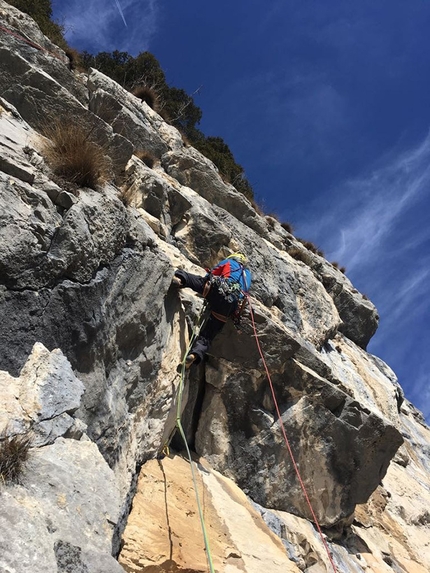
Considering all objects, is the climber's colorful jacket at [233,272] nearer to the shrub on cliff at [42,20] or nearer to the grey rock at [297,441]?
the grey rock at [297,441]

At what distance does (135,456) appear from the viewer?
482 centimetres

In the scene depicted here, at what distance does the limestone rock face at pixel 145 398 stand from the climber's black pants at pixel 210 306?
191 millimetres

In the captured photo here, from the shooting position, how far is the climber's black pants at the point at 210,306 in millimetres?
6352

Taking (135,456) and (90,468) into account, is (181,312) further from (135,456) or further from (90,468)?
(90,468)

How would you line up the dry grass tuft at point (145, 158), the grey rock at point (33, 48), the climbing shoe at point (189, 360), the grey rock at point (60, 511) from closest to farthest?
1. the grey rock at point (60, 511)
2. the climbing shoe at point (189, 360)
3. the grey rock at point (33, 48)
4. the dry grass tuft at point (145, 158)

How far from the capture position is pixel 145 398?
17.2 ft

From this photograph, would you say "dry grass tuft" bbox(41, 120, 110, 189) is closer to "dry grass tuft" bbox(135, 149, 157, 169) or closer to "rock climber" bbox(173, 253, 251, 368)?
"rock climber" bbox(173, 253, 251, 368)

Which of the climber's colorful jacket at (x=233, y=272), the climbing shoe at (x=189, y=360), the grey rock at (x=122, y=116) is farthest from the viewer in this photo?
the grey rock at (x=122, y=116)

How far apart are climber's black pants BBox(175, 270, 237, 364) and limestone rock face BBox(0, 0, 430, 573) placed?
0.19 metres

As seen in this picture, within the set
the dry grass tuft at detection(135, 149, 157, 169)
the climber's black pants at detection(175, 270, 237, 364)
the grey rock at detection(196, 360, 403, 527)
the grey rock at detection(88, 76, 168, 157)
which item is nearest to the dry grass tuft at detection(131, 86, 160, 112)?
the grey rock at detection(88, 76, 168, 157)

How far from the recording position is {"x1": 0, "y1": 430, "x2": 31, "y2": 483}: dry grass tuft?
8.40ft

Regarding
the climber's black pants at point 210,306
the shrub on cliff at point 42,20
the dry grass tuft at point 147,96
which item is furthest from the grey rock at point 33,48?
the climber's black pants at point 210,306

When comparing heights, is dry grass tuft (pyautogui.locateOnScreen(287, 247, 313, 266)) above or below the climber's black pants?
above

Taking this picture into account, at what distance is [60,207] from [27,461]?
2.35 meters
